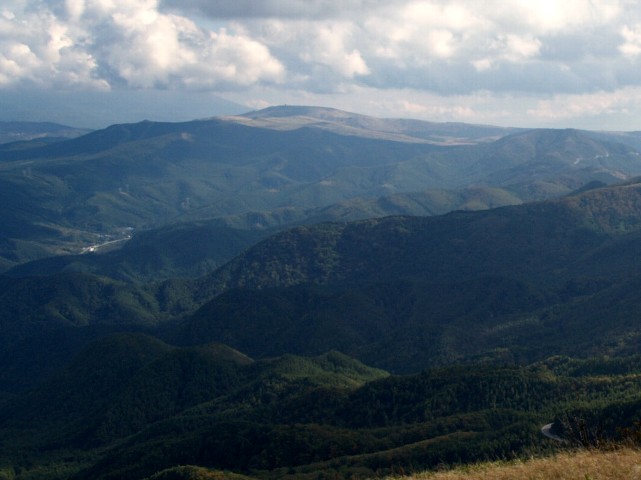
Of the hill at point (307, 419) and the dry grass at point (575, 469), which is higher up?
the dry grass at point (575, 469)

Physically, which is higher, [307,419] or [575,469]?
[575,469]

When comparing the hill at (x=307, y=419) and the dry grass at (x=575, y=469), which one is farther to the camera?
the hill at (x=307, y=419)

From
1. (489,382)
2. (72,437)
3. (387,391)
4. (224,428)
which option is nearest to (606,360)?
(489,382)

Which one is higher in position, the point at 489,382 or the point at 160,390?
the point at 489,382

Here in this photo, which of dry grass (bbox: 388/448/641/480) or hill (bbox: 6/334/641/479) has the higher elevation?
dry grass (bbox: 388/448/641/480)

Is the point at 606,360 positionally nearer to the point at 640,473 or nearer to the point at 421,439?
the point at 421,439

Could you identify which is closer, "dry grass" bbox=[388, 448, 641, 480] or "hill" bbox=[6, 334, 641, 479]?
"dry grass" bbox=[388, 448, 641, 480]

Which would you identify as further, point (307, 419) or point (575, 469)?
point (307, 419)

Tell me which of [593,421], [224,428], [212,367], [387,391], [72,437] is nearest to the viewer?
[593,421]
